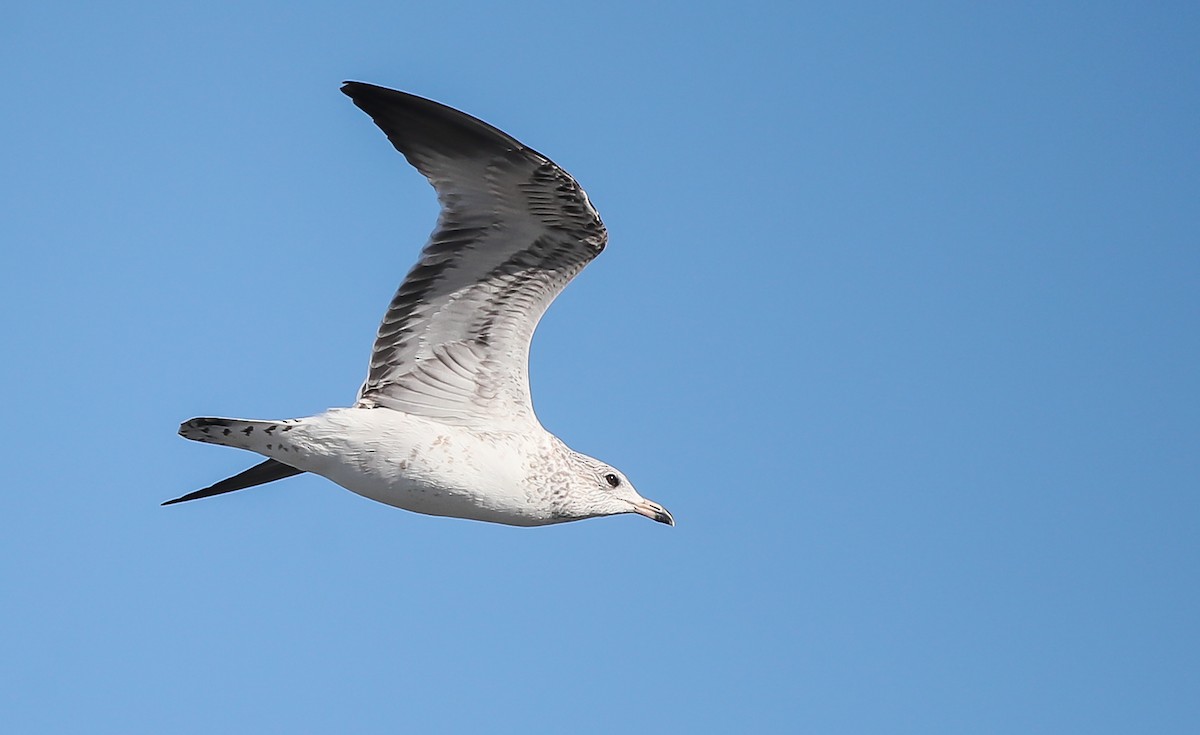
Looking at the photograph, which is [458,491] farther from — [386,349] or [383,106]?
[383,106]

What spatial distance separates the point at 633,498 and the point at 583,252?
7.54ft

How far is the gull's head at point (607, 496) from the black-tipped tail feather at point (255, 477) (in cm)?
235

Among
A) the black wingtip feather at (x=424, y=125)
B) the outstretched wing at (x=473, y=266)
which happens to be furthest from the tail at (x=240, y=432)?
the black wingtip feather at (x=424, y=125)

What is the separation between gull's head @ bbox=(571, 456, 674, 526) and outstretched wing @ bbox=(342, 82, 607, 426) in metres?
0.72

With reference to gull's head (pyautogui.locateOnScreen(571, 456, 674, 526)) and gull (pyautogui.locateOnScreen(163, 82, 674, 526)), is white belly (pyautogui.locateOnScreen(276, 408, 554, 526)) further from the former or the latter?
gull's head (pyautogui.locateOnScreen(571, 456, 674, 526))

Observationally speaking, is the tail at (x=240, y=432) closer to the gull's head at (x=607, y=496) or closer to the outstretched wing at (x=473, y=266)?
the outstretched wing at (x=473, y=266)

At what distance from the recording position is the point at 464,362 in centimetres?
1474

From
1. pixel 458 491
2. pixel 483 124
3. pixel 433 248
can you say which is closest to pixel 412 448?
pixel 458 491

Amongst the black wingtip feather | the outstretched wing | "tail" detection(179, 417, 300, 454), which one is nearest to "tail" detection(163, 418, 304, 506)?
"tail" detection(179, 417, 300, 454)

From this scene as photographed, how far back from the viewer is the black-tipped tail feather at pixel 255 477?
50.3 feet

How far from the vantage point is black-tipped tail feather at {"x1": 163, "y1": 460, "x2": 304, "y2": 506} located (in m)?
15.3

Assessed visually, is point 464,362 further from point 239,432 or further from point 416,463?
point 239,432

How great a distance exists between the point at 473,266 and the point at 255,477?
106 inches

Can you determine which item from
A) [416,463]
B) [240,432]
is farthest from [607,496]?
[240,432]
